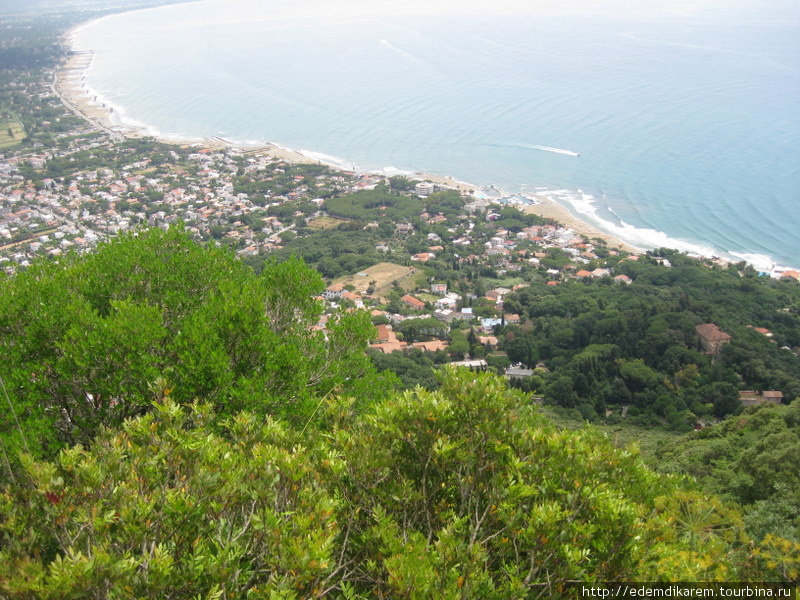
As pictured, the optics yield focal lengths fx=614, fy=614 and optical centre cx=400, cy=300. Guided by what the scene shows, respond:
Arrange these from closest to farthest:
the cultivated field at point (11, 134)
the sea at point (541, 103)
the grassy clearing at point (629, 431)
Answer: the grassy clearing at point (629, 431) → the sea at point (541, 103) → the cultivated field at point (11, 134)

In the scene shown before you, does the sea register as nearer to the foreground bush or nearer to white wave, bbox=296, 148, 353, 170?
white wave, bbox=296, 148, 353, 170

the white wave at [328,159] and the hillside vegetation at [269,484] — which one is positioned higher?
the hillside vegetation at [269,484]

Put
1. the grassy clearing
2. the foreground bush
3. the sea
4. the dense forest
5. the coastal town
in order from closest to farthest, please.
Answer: the foreground bush < the grassy clearing < the dense forest < the coastal town < the sea

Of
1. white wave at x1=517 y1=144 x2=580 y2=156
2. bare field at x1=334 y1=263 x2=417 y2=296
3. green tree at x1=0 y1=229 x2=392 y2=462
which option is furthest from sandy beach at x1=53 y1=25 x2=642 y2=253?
green tree at x1=0 y1=229 x2=392 y2=462

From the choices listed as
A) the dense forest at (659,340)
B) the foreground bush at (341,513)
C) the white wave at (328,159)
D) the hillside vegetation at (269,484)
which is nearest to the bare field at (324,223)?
the white wave at (328,159)

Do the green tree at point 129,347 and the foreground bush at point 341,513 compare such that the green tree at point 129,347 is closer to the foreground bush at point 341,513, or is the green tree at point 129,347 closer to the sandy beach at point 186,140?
the foreground bush at point 341,513

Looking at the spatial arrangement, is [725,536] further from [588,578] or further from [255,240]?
[255,240]

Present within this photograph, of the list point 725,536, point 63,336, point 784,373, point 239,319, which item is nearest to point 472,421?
point 239,319

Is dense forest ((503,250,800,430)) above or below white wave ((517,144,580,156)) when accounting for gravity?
below

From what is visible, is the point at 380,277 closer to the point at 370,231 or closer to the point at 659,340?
the point at 370,231
